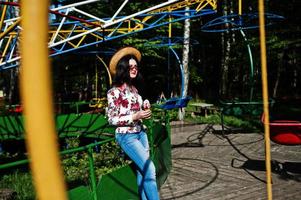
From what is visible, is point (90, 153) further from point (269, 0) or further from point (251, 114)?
point (269, 0)

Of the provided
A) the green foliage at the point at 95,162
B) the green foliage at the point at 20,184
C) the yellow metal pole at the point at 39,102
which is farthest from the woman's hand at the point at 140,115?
the green foliage at the point at 95,162

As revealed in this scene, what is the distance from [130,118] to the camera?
3506mm

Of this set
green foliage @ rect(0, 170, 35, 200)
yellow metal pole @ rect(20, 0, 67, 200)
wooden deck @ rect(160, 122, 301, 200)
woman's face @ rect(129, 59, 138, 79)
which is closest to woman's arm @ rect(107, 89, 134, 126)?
woman's face @ rect(129, 59, 138, 79)

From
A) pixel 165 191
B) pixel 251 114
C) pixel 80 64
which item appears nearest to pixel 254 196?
pixel 165 191

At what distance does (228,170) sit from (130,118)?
3.25 meters

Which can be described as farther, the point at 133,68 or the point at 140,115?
the point at 133,68

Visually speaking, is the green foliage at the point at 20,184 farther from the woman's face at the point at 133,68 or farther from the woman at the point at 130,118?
the woman's face at the point at 133,68

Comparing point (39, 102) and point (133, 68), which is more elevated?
point (133, 68)

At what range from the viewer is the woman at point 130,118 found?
357 cm

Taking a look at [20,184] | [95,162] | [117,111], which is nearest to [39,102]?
[117,111]

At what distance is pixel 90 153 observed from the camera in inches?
136

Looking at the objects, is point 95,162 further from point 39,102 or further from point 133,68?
point 39,102

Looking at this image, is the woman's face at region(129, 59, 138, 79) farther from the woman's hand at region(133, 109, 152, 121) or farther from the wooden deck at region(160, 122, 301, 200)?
the wooden deck at region(160, 122, 301, 200)

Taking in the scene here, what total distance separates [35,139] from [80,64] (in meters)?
22.3
